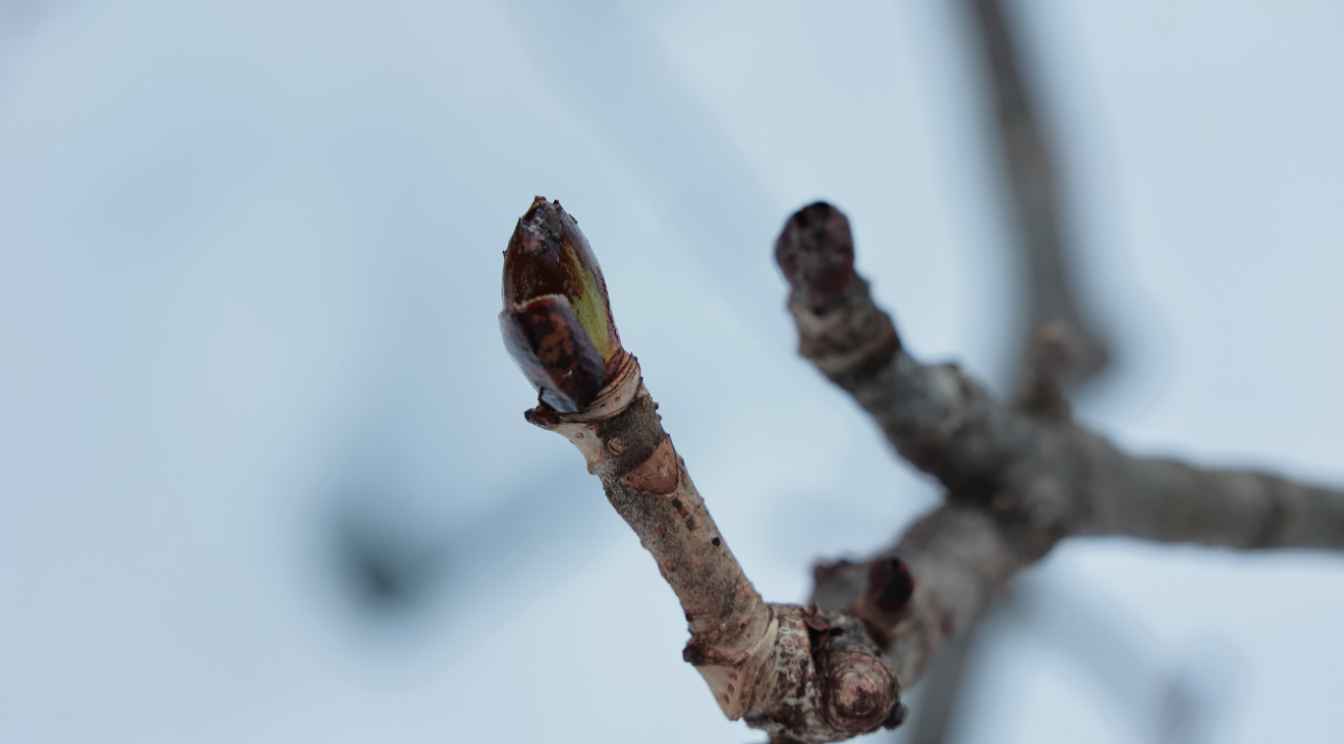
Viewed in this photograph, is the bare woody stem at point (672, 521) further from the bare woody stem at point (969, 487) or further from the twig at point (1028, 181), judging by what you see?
the twig at point (1028, 181)

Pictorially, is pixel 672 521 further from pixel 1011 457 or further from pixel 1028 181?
pixel 1028 181

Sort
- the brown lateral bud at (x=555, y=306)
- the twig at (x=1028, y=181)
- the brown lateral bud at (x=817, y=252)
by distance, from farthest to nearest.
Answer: the twig at (x=1028, y=181)
the brown lateral bud at (x=817, y=252)
the brown lateral bud at (x=555, y=306)

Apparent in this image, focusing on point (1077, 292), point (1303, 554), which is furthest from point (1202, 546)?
point (1077, 292)

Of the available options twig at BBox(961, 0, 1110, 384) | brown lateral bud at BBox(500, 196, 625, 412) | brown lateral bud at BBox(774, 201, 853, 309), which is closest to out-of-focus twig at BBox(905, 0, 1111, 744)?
twig at BBox(961, 0, 1110, 384)

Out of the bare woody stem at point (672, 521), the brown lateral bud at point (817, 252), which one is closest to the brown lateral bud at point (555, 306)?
the bare woody stem at point (672, 521)

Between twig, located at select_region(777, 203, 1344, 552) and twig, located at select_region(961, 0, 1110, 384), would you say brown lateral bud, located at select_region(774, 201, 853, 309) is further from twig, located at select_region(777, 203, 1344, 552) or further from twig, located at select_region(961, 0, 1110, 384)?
twig, located at select_region(961, 0, 1110, 384)

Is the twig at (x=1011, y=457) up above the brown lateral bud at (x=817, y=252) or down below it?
Answer: below

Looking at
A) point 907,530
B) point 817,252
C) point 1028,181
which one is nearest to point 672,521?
Answer: point 817,252
